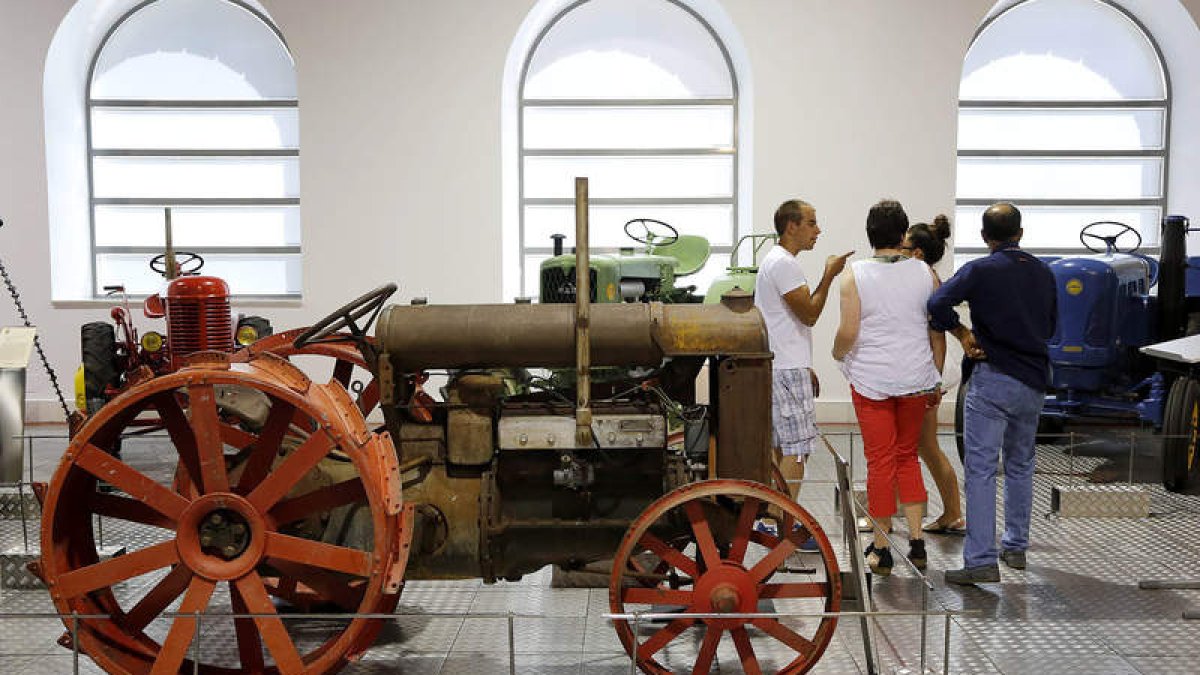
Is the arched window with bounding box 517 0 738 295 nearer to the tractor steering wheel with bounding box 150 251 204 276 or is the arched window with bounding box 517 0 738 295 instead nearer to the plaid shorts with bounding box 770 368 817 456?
the tractor steering wheel with bounding box 150 251 204 276

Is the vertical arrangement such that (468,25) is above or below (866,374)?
above

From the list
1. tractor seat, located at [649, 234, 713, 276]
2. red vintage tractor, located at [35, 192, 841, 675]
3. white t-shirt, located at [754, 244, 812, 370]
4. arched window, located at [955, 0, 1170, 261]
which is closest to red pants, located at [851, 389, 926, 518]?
white t-shirt, located at [754, 244, 812, 370]

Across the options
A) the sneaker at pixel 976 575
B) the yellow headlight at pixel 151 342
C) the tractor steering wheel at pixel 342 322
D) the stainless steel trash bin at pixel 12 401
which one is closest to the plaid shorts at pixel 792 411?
the sneaker at pixel 976 575

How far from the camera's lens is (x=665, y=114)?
9.13 m

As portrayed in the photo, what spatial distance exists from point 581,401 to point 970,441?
68.7 inches

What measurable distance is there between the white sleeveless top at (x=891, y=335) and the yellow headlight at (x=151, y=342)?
146 inches

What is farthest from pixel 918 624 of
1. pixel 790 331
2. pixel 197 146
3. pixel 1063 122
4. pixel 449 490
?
pixel 197 146

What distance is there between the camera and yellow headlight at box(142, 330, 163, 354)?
5.96 metres

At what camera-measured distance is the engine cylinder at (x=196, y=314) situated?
520 cm

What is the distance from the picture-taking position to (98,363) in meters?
6.16

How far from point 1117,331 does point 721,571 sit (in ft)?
13.9

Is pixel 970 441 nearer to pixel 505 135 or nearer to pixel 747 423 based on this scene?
pixel 747 423


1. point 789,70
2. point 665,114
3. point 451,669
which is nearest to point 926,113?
point 789,70

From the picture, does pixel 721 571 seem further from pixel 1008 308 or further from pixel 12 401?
pixel 12 401
